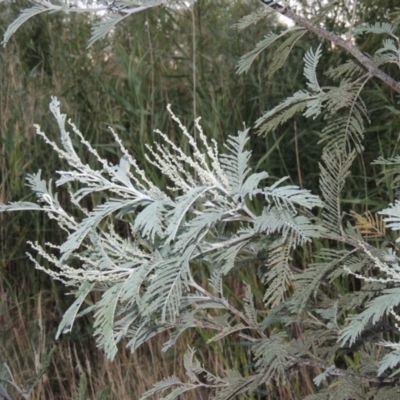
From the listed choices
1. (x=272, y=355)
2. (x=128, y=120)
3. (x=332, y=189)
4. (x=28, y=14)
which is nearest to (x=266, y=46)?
(x=332, y=189)

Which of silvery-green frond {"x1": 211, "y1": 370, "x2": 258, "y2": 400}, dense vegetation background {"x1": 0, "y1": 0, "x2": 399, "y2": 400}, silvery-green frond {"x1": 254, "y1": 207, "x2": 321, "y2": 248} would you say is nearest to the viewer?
silvery-green frond {"x1": 254, "y1": 207, "x2": 321, "y2": 248}

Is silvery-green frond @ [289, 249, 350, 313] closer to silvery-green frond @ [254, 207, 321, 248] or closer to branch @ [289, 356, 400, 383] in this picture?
silvery-green frond @ [254, 207, 321, 248]

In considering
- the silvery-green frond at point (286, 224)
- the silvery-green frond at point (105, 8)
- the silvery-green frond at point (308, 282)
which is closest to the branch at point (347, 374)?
the silvery-green frond at point (308, 282)

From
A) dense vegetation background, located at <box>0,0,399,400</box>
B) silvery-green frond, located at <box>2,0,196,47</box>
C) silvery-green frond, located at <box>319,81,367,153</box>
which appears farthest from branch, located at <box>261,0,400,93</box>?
dense vegetation background, located at <box>0,0,399,400</box>

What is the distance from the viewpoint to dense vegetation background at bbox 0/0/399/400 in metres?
2.07

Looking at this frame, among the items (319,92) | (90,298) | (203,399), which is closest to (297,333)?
(203,399)

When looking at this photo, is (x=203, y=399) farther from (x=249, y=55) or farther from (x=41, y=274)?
(x=249, y=55)

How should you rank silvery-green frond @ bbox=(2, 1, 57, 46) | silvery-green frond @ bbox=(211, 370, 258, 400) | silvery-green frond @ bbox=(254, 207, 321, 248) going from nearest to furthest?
1. silvery-green frond @ bbox=(254, 207, 321, 248)
2. silvery-green frond @ bbox=(2, 1, 57, 46)
3. silvery-green frond @ bbox=(211, 370, 258, 400)

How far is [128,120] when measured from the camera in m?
2.58

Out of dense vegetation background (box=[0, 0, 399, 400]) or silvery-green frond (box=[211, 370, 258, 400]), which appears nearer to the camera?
silvery-green frond (box=[211, 370, 258, 400])

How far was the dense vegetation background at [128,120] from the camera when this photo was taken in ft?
6.79

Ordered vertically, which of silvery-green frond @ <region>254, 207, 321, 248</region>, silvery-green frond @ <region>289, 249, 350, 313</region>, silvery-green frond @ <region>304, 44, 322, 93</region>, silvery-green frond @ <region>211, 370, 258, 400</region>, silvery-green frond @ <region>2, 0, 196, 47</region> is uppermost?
silvery-green frond @ <region>2, 0, 196, 47</region>

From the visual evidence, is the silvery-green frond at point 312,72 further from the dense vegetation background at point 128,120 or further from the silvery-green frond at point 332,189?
the dense vegetation background at point 128,120

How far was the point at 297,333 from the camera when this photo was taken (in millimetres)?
1894
